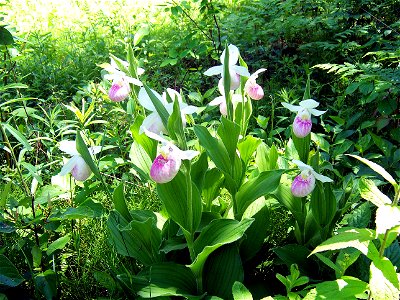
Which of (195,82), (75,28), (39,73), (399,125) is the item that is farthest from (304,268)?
(75,28)

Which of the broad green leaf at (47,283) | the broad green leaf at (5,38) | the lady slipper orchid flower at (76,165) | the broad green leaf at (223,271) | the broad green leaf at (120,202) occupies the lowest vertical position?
Answer: the broad green leaf at (223,271)

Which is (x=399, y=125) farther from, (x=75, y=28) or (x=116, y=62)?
(x=75, y=28)

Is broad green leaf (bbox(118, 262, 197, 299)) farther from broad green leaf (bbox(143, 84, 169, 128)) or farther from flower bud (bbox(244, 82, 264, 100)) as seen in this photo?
flower bud (bbox(244, 82, 264, 100))

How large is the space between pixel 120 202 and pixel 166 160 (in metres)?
0.34

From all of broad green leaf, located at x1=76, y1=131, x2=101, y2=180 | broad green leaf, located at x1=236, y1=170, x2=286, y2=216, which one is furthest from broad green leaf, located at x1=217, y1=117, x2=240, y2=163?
broad green leaf, located at x1=76, y1=131, x2=101, y2=180

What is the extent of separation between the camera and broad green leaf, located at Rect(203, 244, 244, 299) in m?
1.23

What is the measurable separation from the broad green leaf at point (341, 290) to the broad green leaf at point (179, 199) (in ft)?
1.20

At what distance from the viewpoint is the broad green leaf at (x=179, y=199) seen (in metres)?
1.13

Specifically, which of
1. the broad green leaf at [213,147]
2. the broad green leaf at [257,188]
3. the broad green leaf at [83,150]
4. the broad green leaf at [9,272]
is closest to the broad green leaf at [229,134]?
the broad green leaf at [213,147]

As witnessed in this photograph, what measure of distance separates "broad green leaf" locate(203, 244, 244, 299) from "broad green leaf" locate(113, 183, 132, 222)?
27 cm

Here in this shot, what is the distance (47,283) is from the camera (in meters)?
1.27

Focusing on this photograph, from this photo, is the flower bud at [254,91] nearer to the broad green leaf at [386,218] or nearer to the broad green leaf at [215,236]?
the broad green leaf at [215,236]

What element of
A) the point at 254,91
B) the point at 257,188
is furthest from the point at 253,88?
the point at 257,188

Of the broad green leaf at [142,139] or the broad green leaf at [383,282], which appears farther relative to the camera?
the broad green leaf at [142,139]
